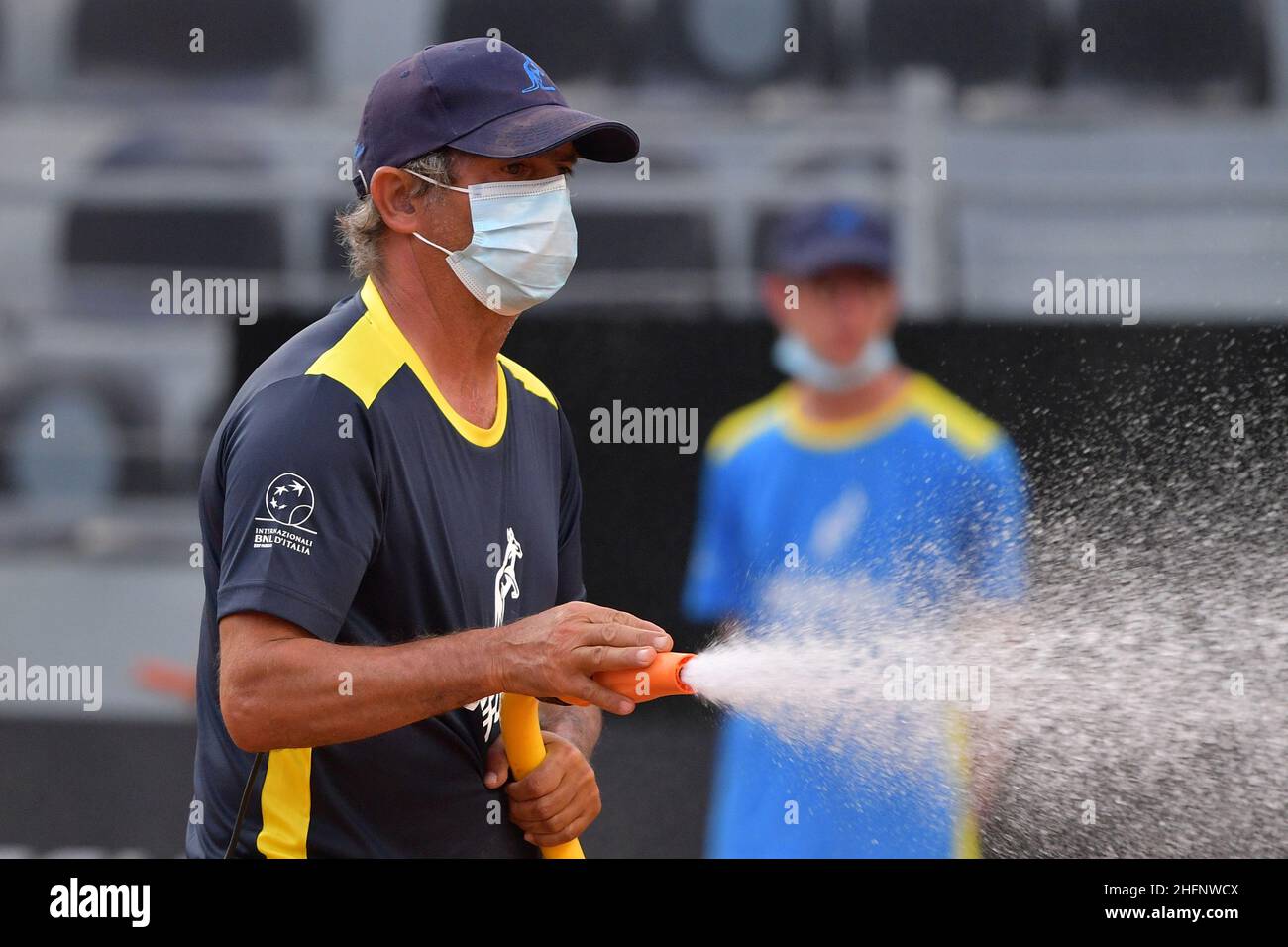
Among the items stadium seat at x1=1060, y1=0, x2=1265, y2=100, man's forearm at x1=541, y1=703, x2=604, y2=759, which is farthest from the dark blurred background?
man's forearm at x1=541, y1=703, x2=604, y2=759

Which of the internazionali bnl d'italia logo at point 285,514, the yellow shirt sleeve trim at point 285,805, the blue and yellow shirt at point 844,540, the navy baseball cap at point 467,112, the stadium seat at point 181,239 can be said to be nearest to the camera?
the internazionali bnl d'italia logo at point 285,514

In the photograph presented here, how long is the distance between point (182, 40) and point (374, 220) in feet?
5.25

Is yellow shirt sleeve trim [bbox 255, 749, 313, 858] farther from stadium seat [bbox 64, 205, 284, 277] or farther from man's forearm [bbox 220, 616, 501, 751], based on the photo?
stadium seat [bbox 64, 205, 284, 277]

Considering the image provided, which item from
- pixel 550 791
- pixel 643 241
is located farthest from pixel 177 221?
pixel 550 791

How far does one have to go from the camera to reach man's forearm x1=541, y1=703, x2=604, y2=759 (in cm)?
205

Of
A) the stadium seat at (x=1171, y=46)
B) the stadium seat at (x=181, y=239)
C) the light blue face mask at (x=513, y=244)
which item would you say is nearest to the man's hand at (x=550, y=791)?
the light blue face mask at (x=513, y=244)

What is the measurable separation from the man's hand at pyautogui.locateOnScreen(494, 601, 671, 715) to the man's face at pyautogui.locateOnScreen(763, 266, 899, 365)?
163cm

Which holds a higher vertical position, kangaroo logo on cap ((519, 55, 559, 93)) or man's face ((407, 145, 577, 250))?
kangaroo logo on cap ((519, 55, 559, 93))

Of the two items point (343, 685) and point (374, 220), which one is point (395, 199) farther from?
point (343, 685)

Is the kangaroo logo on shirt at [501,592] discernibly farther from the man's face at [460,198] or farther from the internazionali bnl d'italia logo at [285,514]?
the man's face at [460,198]

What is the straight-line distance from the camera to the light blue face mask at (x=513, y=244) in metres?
1.89

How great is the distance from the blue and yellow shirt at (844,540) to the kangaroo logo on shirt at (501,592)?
1.24 meters

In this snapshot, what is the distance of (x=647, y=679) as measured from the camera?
1.58m
